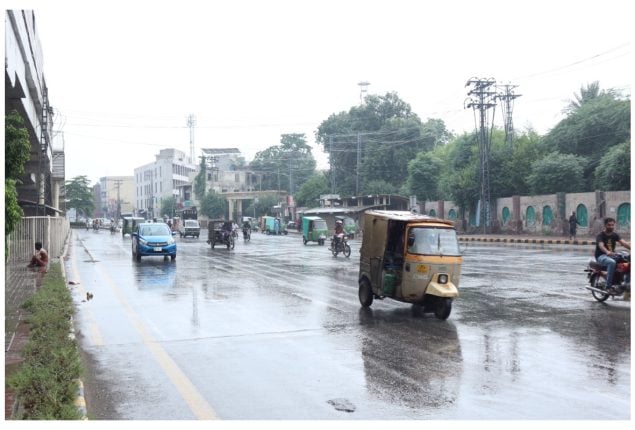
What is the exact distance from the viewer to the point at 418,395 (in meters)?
6.41

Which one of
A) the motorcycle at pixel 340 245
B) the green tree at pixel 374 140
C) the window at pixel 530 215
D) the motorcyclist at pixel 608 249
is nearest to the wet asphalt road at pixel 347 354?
the motorcyclist at pixel 608 249

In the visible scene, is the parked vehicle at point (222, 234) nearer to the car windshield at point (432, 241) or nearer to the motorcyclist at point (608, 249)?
the car windshield at point (432, 241)

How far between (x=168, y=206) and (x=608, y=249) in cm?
11396

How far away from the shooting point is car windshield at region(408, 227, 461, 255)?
11.4 metres

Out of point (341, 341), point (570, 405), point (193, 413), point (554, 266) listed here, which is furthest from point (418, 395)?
point (554, 266)

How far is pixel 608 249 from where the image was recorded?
1264 cm

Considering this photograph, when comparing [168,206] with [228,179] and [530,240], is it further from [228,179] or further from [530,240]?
[530,240]

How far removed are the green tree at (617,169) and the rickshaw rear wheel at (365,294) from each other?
3349 cm

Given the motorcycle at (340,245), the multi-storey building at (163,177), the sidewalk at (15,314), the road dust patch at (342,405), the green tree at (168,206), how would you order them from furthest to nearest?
the multi-storey building at (163,177), the green tree at (168,206), the motorcycle at (340,245), the sidewalk at (15,314), the road dust patch at (342,405)

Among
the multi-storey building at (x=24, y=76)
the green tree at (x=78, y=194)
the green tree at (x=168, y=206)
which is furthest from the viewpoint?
the green tree at (x=168, y=206)

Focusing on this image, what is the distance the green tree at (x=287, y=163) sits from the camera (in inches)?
4215

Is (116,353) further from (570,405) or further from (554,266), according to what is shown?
(554,266)

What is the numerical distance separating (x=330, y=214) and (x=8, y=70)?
52.9 metres

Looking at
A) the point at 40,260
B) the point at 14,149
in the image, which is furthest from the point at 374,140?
the point at 14,149
